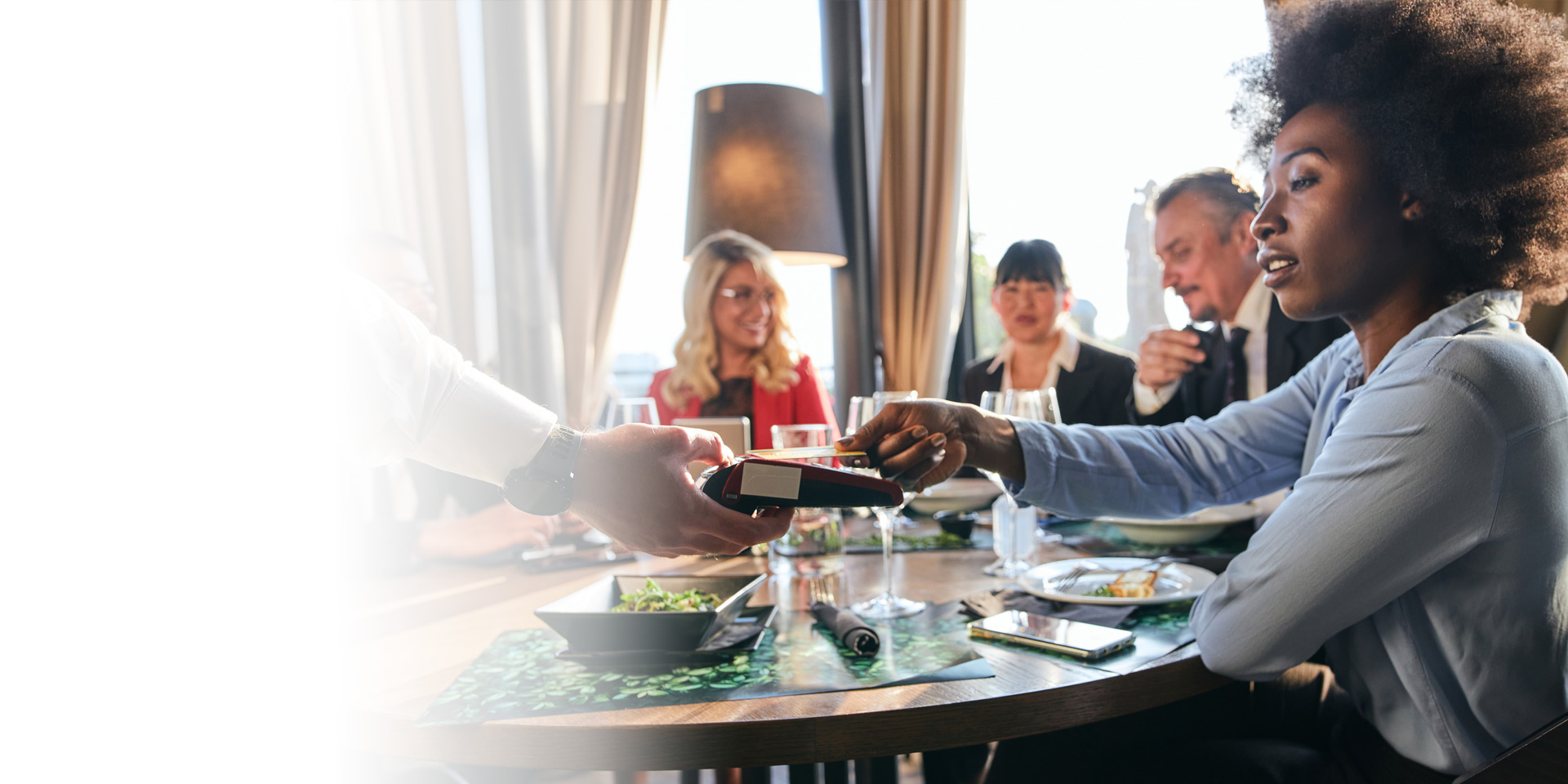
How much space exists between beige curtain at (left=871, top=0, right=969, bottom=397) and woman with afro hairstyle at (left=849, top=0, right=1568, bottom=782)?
1.80 meters

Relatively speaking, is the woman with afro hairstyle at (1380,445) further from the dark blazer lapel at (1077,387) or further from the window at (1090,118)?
the window at (1090,118)

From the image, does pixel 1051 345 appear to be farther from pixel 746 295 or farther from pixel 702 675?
pixel 702 675

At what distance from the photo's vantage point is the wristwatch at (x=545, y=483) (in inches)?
40.5

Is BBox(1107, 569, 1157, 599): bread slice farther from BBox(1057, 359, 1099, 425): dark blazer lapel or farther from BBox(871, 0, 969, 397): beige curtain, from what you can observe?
BBox(871, 0, 969, 397): beige curtain

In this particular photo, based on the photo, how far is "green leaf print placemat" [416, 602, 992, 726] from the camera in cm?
82

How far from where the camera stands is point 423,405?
1.00 metres

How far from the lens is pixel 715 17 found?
3.42 meters

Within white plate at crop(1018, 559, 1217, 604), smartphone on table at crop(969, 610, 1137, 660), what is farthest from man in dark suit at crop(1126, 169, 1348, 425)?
smartphone on table at crop(969, 610, 1137, 660)

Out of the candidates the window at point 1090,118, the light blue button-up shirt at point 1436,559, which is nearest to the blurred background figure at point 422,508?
the light blue button-up shirt at point 1436,559

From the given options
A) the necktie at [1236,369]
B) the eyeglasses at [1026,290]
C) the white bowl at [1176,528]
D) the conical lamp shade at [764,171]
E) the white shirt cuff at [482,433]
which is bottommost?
the white bowl at [1176,528]

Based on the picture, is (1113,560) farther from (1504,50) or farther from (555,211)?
(555,211)

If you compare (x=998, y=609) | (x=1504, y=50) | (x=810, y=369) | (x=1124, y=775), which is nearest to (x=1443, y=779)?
(x=1124, y=775)

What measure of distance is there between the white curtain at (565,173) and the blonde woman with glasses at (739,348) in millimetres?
346

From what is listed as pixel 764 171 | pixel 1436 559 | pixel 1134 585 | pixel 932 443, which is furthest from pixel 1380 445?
pixel 764 171
